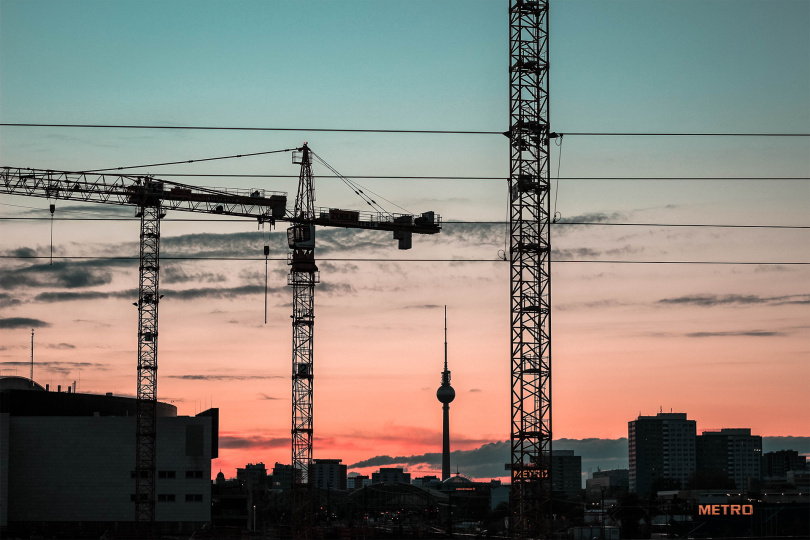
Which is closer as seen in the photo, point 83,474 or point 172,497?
→ point 83,474

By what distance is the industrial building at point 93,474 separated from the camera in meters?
135

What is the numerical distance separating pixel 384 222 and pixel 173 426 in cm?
4153

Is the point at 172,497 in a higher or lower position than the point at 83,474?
lower

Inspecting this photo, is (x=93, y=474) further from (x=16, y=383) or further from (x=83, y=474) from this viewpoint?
(x=16, y=383)

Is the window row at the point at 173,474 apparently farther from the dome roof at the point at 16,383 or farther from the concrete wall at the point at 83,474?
the dome roof at the point at 16,383

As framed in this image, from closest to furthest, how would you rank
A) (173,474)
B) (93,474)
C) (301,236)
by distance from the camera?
(301,236) < (93,474) < (173,474)

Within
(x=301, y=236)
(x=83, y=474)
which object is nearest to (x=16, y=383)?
(x=83, y=474)

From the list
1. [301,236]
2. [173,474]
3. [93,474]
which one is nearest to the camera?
[301,236]

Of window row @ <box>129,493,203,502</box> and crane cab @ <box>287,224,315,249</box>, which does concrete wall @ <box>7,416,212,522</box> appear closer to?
window row @ <box>129,493,203,502</box>

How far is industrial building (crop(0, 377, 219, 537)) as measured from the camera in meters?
135

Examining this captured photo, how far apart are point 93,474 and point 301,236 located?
43.8 m

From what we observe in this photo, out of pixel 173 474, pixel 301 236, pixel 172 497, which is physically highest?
pixel 301 236

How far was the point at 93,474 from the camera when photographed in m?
136

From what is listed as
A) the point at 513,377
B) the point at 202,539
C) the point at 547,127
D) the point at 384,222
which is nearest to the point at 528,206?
the point at 547,127
